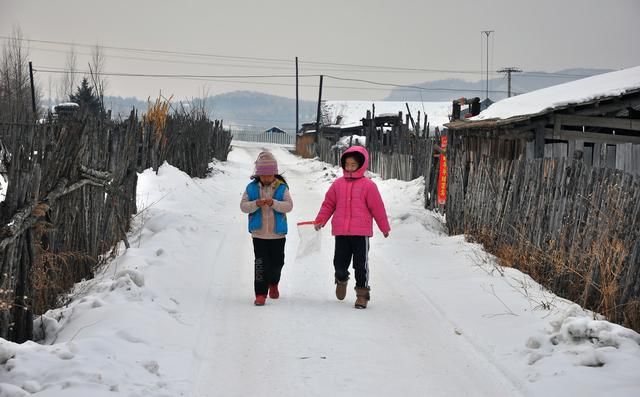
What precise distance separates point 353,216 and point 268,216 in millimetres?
880

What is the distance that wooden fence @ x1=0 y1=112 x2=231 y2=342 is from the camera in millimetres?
4820

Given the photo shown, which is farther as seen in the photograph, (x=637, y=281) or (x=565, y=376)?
(x=637, y=281)

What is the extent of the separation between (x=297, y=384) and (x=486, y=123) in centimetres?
820

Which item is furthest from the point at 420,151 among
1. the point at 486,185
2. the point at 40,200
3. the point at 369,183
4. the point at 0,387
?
the point at 0,387

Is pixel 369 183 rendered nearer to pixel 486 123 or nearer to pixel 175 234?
pixel 175 234

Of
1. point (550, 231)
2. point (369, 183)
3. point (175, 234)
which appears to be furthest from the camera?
point (175, 234)

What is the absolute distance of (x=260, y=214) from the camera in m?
6.90

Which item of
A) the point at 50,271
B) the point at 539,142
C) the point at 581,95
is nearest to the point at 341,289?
the point at 50,271

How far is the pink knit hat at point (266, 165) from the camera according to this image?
6839mm

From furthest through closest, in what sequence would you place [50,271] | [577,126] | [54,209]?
1. [577,126]
2. [50,271]
3. [54,209]

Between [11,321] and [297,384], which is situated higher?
[11,321]

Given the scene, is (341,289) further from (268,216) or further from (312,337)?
(312,337)

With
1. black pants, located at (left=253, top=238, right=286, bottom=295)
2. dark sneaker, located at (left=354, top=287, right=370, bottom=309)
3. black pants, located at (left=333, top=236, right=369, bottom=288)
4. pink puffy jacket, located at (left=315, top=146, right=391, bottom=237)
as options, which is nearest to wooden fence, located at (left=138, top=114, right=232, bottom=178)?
black pants, located at (left=253, top=238, right=286, bottom=295)

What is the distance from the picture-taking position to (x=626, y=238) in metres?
5.83
